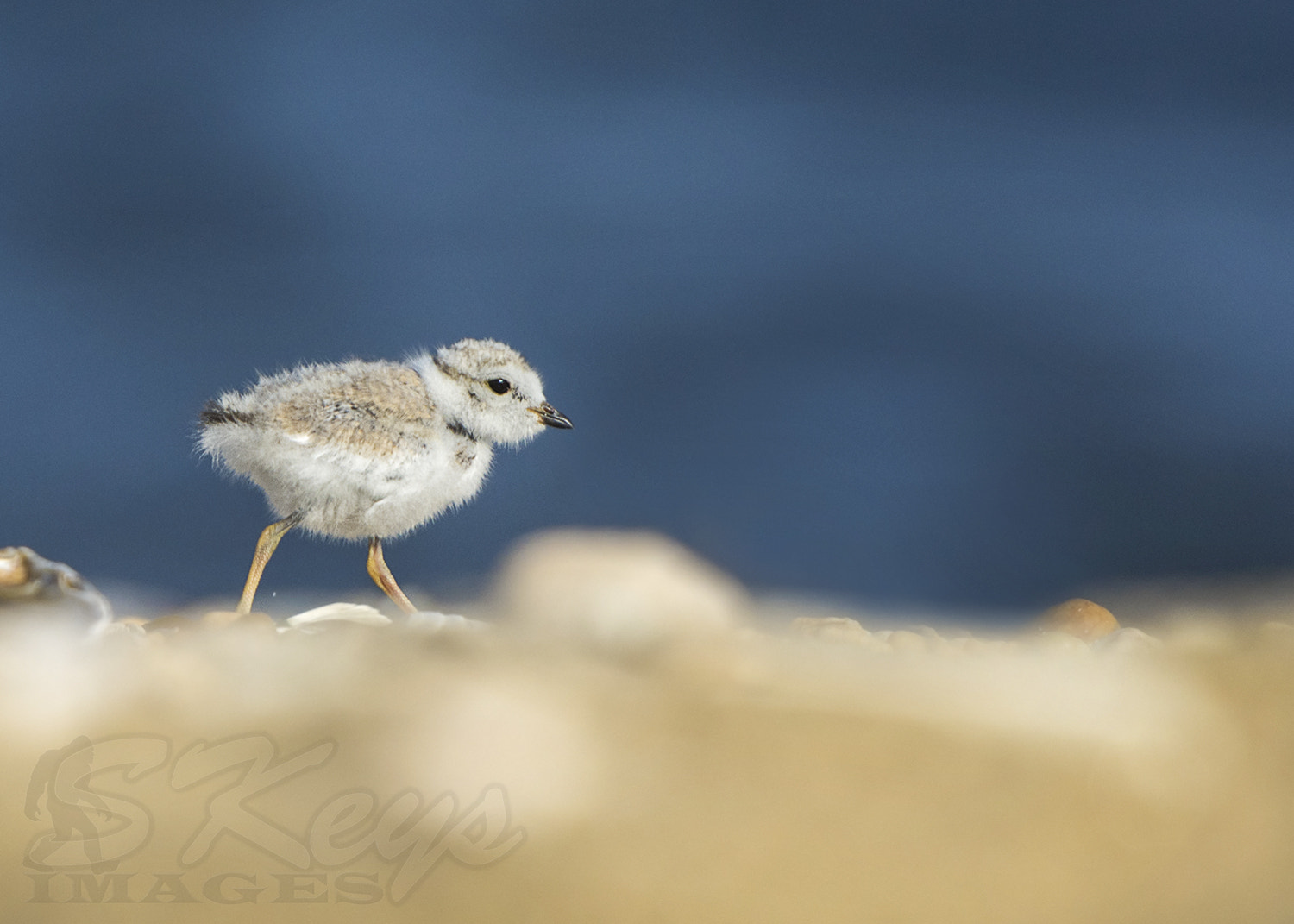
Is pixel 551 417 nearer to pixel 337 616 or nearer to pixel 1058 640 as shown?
pixel 337 616

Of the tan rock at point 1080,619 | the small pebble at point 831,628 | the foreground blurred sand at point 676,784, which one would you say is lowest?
the foreground blurred sand at point 676,784

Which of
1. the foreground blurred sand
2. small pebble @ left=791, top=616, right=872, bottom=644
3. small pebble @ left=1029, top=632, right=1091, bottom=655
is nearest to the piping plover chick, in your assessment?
small pebble @ left=791, top=616, right=872, bottom=644

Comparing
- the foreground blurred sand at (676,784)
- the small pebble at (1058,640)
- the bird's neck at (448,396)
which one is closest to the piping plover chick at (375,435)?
the bird's neck at (448,396)

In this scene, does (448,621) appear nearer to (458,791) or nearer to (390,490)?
(390,490)

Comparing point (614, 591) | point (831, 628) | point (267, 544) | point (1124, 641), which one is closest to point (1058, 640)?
point (1124, 641)

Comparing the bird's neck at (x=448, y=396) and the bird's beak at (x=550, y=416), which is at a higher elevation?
the bird's beak at (x=550, y=416)

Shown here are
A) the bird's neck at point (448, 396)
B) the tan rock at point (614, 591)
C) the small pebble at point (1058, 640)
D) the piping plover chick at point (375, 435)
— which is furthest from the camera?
the bird's neck at point (448, 396)

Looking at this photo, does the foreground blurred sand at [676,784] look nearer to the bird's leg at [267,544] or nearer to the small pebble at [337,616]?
the small pebble at [337,616]
